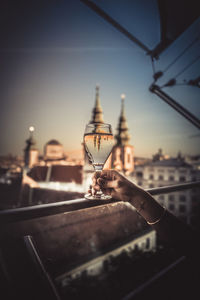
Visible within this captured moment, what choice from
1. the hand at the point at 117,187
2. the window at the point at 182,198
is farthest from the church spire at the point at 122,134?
the hand at the point at 117,187

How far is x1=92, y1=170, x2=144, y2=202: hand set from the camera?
108 cm

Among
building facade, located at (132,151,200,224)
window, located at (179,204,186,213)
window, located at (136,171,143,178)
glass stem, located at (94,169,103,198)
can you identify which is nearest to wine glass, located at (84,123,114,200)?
glass stem, located at (94,169,103,198)

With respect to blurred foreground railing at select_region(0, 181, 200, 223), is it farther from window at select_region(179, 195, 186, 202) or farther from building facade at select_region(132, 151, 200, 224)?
window at select_region(179, 195, 186, 202)

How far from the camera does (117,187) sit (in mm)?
1080

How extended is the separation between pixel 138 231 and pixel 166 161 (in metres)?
27.9

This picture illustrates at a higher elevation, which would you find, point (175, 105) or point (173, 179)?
point (175, 105)

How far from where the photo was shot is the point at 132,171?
47.6 metres

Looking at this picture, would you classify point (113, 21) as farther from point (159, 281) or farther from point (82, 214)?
point (159, 281)

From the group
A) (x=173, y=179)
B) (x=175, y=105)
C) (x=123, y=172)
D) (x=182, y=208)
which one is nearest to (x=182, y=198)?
(x=182, y=208)

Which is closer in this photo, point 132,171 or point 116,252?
point 116,252

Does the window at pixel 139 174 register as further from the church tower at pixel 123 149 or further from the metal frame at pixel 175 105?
the metal frame at pixel 175 105

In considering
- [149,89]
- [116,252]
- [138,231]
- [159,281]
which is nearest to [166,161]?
[138,231]

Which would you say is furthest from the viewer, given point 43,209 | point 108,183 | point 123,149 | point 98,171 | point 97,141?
point 123,149

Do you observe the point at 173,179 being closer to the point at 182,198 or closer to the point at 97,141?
the point at 182,198
